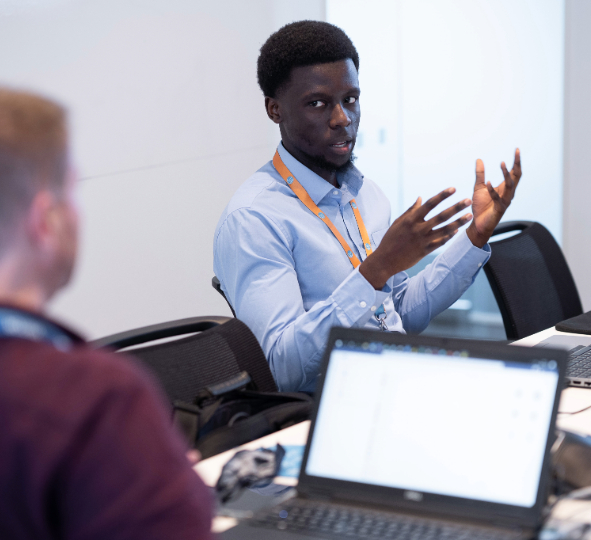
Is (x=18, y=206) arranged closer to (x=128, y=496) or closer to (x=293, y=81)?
(x=128, y=496)

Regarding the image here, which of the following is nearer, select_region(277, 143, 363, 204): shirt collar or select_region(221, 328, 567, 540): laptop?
select_region(221, 328, 567, 540): laptop

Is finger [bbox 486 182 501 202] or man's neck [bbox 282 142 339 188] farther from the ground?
man's neck [bbox 282 142 339 188]

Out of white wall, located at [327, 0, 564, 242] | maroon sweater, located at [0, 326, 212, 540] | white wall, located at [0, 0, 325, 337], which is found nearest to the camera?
maroon sweater, located at [0, 326, 212, 540]

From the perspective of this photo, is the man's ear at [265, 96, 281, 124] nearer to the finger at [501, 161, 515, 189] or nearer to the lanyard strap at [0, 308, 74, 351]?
the finger at [501, 161, 515, 189]

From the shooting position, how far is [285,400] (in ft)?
4.73

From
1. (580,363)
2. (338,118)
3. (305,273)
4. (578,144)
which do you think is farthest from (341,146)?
(578,144)

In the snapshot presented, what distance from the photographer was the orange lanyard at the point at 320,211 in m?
1.98

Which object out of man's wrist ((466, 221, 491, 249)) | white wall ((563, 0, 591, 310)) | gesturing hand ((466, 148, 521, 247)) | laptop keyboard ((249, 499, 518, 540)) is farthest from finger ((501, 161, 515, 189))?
white wall ((563, 0, 591, 310))

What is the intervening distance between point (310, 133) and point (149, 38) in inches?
55.1

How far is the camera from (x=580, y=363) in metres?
1.61

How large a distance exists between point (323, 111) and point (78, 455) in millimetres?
1575

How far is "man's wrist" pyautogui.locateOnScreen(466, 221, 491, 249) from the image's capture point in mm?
2025

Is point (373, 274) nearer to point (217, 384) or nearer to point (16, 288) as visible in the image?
point (217, 384)

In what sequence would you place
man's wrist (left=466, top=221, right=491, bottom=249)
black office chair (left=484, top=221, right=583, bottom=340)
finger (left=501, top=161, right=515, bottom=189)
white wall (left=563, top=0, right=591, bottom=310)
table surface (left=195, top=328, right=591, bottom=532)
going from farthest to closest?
white wall (left=563, top=0, right=591, bottom=310), black office chair (left=484, top=221, right=583, bottom=340), man's wrist (left=466, top=221, right=491, bottom=249), finger (left=501, top=161, right=515, bottom=189), table surface (left=195, top=328, right=591, bottom=532)
